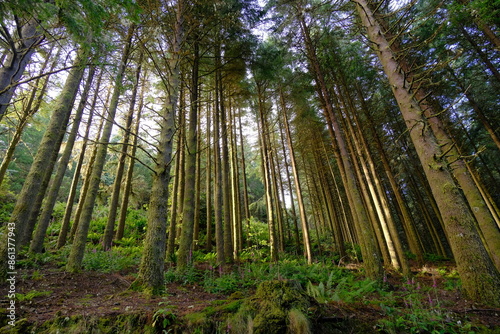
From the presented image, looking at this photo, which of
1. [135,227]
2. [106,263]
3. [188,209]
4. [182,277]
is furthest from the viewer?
[135,227]

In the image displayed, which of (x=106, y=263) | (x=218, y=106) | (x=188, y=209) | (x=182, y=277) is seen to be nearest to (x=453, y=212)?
(x=182, y=277)

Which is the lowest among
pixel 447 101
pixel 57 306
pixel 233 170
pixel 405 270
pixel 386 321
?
pixel 405 270

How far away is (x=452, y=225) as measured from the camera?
11.5 feet

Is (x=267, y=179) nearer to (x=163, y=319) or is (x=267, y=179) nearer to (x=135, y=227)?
(x=163, y=319)

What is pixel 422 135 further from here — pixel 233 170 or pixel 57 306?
pixel 233 170

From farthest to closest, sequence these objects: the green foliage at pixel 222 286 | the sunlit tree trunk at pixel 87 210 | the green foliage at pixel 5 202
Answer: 1. the green foliage at pixel 5 202
2. the sunlit tree trunk at pixel 87 210
3. the green foliage at pixel 222 286

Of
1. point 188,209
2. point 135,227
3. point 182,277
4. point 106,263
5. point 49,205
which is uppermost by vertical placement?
point 49,205

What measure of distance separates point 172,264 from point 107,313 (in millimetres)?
5579

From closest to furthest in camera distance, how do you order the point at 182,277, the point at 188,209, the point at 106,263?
the point at 182,277 < the point at 106,263 < the point at 188,209

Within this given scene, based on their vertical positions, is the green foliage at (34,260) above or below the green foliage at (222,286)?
above

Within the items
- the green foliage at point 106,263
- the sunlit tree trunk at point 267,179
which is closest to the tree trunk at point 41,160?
the green foliage at point 106,263

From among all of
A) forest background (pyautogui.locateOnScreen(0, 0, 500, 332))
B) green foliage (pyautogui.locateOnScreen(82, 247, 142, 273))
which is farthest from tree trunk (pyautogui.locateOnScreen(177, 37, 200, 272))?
green foliage (pyautogui.locateOnScreen(82, 247, 142, 273))

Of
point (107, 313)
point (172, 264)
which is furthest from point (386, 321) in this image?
point (172, 264)

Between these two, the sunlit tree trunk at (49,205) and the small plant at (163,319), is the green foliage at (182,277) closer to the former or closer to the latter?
the small plant at (163,319)
